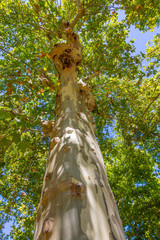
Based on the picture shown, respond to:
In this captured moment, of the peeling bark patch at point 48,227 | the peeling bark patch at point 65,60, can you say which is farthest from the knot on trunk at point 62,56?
the peeling bark patch at point 48,227

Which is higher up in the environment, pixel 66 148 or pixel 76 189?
pixel 66 148

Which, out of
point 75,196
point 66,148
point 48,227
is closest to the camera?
point 48,227

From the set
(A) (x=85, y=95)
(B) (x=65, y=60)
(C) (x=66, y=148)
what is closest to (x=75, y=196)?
(C) (x=66, y=148)

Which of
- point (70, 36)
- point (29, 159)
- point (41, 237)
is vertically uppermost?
point (70, 36)

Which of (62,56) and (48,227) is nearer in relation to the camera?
(48,227)

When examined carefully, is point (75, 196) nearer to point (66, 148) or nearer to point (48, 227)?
point (48, 227)

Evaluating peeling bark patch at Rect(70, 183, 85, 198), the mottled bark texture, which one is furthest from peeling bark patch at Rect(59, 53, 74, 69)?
peeling bark patch at Rect(70, 183, 85, 198)

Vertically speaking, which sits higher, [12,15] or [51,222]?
[12,15]

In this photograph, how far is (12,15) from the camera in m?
5.79

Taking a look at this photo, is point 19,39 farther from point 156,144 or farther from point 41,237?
point 41,237

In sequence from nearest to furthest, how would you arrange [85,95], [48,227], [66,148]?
[48,227] → [66,148] → [85,95]

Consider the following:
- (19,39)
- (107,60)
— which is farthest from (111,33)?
(19,39)

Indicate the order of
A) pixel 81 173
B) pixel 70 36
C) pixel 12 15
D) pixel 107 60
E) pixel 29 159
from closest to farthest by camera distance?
pixel 81 173 < pixel 70 36 < pixel 29 159 < pixel 12 15 < pixel 107 60

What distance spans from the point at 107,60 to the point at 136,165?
190 inches
